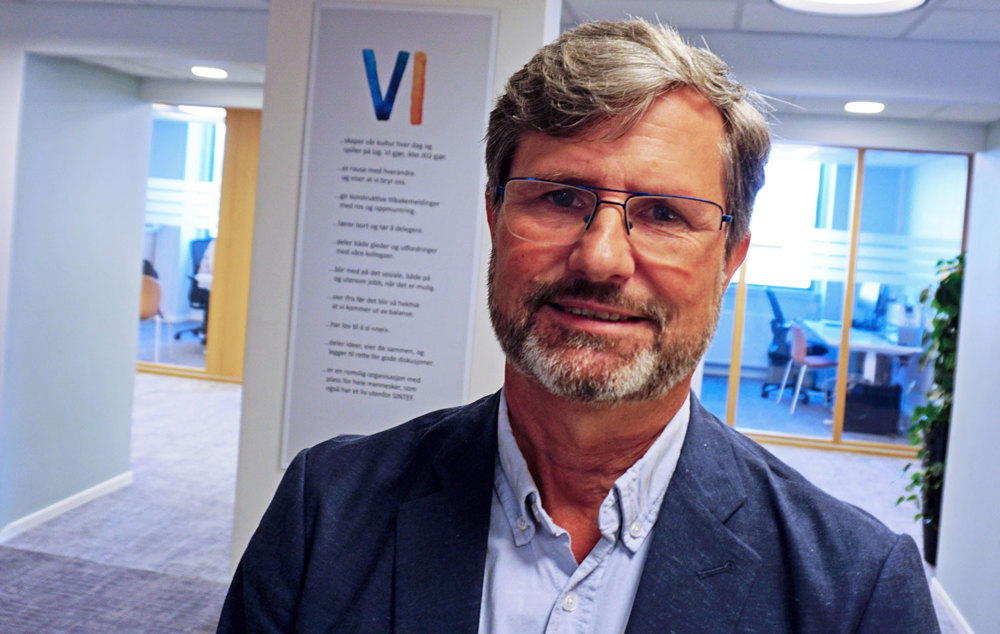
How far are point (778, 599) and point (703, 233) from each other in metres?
0.38

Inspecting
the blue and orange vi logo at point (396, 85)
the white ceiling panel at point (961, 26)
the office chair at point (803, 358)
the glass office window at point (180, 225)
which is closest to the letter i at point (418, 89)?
the blue and orange vi logo at point (396, 85)

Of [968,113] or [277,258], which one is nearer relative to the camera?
[277,258]

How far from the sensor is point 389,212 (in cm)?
275

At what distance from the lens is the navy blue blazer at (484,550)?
0.90m

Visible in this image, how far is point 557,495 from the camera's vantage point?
3.29ft

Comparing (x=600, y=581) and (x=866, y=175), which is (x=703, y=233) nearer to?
(x=600, y=581)

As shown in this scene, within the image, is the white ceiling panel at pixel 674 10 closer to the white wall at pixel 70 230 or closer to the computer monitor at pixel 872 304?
the white wall at pixel 70 230

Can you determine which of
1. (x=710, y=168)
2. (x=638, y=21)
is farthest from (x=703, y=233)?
(x=638, y=21)

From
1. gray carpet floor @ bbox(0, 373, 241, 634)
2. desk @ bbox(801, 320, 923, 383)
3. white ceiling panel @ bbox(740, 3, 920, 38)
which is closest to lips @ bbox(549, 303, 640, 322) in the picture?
gray carpet floor @ bbox(0, 373, 241, 634)

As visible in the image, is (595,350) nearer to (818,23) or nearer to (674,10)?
(674,10)

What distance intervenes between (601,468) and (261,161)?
213cm

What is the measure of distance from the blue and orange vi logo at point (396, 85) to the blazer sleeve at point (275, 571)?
1838 millimetres

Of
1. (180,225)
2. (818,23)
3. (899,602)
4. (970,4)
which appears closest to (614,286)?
(899,602)

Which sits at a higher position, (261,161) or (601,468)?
(261,161)
